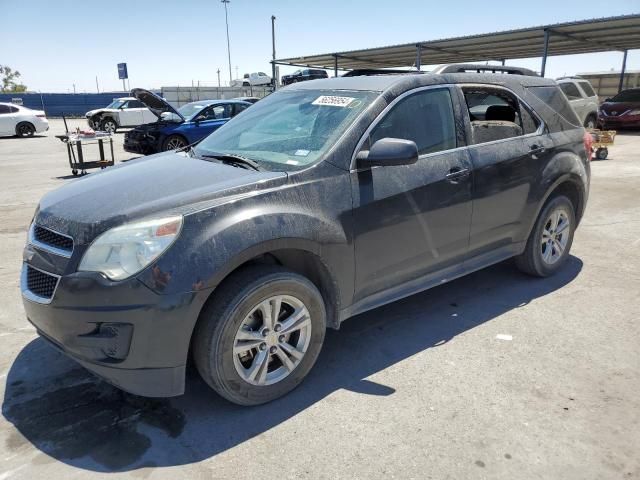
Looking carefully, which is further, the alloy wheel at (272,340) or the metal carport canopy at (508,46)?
the metal carport canopy at (508,46)

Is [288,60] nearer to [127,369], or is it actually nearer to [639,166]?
[639,166]

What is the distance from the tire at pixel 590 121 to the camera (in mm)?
16141

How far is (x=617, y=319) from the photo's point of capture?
379 cm

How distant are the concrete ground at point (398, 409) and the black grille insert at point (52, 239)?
91cm

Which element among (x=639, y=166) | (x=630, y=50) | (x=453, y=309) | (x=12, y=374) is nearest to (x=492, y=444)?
(x=453, y=309)

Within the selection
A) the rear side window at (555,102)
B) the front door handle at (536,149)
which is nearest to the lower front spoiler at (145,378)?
the front door handle at (536,149)

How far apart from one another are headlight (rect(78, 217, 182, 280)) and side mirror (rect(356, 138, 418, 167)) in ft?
3.93

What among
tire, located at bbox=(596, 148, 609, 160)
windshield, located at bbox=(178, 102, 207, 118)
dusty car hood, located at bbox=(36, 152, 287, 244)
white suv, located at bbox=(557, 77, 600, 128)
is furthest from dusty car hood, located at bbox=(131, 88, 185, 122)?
white suv, located at bbox=(557, 77, 600, 128)

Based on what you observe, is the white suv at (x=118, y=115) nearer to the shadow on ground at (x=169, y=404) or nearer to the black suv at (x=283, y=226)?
the black suv at (x=283, y=226)

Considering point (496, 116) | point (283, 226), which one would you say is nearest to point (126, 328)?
point (283, 226)

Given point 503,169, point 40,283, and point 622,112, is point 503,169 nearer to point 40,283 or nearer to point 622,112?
point 40,283

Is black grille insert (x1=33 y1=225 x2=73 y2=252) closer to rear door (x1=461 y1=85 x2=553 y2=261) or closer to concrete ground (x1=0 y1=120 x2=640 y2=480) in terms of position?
concrete ground (x1=0 y1=120 x2=640 y2=480)

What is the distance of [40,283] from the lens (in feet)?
8.39

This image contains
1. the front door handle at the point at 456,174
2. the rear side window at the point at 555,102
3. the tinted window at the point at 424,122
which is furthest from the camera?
the rear side window at the point at 555,102
